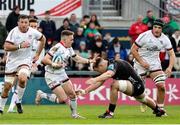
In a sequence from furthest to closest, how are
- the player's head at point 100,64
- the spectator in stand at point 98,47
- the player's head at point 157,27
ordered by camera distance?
the spectator in stand at point 98,47
the player's head at point 157,27
the player's head at point 100,64

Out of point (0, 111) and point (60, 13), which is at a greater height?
point (60, 13)

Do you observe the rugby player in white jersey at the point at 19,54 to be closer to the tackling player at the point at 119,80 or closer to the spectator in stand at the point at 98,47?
the tackling player at the point at 119,80

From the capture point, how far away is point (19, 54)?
18969mm

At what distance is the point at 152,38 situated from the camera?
19922 mm

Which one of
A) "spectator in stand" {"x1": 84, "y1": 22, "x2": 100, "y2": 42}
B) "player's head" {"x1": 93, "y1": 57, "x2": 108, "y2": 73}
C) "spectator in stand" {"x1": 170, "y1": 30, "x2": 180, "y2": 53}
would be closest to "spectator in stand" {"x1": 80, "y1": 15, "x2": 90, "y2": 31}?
"spectator in stand" {"x1": 84, "y1": 22, "x2": 100, "y2": 42}

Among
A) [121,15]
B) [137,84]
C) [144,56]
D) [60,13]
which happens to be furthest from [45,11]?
[137,84]

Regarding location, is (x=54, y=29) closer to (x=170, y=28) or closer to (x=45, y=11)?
(x=45, y=11)

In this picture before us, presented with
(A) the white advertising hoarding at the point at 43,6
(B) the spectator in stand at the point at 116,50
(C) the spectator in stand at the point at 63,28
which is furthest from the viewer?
(A) the white advertising hoarding at the point at 43,6

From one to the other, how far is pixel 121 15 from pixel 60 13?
2.87 metres

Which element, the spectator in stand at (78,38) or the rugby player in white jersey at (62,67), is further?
the spectator in stand at (78,38)

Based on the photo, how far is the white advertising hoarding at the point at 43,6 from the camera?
27938 mm

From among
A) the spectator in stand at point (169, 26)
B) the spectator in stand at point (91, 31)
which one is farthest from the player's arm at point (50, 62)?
the spectator in stand at point (169, 26)

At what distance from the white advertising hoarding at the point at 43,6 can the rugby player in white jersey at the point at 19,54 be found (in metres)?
8.94

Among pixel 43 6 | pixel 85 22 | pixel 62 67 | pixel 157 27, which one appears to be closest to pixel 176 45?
Answer: pixel 85 22
